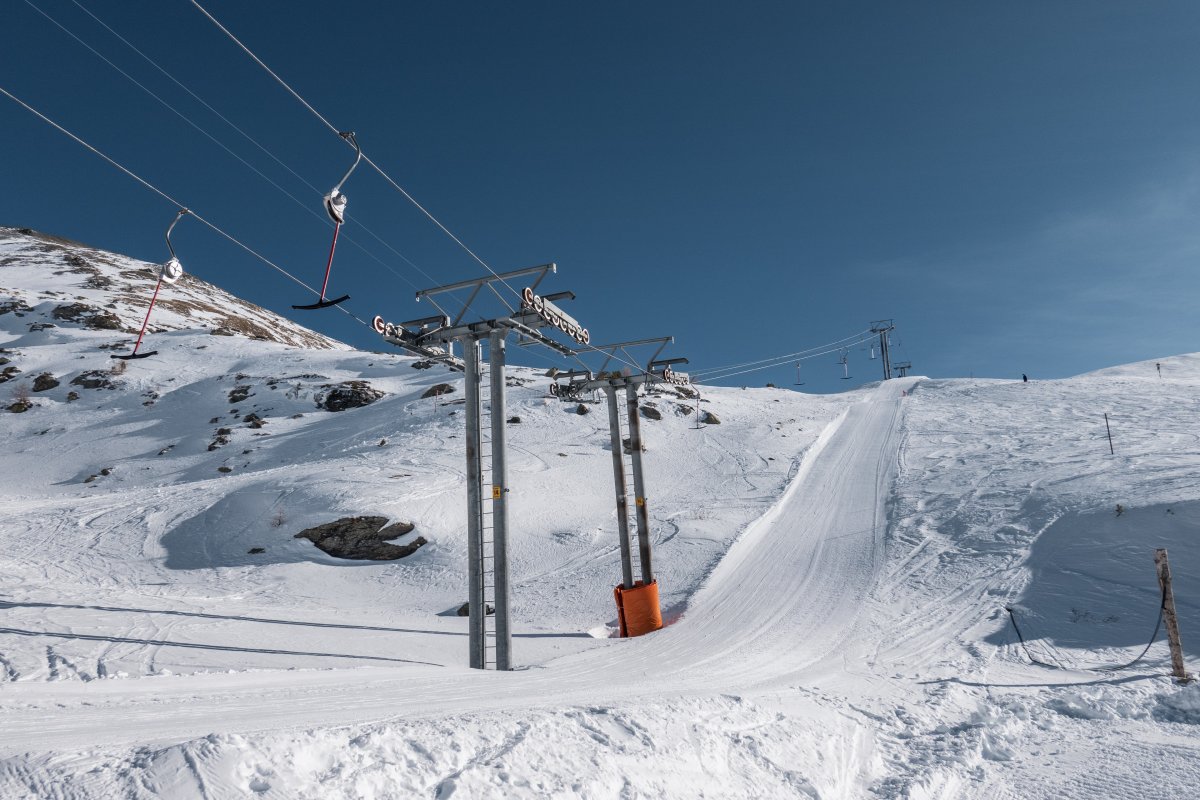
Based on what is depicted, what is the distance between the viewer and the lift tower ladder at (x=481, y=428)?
1245 cm

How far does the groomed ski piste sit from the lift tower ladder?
3.88ft

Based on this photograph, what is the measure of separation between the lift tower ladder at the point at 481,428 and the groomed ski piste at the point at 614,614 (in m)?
1.18

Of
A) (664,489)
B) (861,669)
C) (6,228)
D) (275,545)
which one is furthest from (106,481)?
(6,228)

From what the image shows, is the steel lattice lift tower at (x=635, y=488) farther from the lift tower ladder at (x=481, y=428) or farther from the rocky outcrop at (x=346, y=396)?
the rocky outcrop at (x=346, y=396)

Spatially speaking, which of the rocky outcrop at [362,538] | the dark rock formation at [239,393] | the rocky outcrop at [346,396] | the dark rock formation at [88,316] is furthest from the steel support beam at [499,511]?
the dark rock formation at [88,316]

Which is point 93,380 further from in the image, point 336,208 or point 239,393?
point 336,208

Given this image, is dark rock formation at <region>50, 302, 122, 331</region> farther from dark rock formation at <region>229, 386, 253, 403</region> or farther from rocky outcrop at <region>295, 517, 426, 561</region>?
rocky outcrop at <region>295, 517, 426, 561</region>

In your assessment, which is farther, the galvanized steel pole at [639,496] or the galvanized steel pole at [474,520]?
the galvanized steel pole at [639,496]

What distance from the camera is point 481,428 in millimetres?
13406

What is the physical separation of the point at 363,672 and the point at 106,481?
3726cm

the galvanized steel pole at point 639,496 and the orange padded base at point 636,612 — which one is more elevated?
the galvanized steel pole at point 639,496

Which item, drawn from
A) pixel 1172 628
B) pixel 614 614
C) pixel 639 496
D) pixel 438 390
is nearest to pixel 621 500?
pixel 639 496

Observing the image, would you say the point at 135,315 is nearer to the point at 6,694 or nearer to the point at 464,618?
the point at 464,618

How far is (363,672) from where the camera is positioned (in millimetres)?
10023
